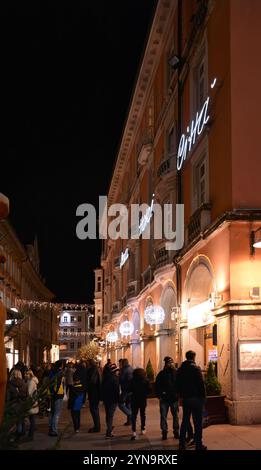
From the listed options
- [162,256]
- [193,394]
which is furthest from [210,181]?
[193,394]

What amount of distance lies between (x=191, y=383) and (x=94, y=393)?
5.22 m

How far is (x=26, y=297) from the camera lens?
71312mm

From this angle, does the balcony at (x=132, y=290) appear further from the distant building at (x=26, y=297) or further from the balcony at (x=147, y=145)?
the balcony at (x=147, y=145)

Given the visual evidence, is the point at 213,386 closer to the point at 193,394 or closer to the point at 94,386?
the point at 94,386

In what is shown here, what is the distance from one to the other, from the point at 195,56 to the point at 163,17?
6.89 meters

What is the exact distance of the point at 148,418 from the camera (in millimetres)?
18844

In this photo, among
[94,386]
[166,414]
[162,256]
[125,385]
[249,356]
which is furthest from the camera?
[162,256]

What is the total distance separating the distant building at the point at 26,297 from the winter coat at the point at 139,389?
2256 cm

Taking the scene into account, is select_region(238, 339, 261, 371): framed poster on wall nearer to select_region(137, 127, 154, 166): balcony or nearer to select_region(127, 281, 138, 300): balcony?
select_region(137, 127, 154, 166): balcony

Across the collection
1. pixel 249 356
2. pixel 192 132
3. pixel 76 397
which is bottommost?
pixel 76 397

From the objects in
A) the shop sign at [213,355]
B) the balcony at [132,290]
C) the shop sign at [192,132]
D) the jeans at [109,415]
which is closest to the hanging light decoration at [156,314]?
the shop sign at [213,355]

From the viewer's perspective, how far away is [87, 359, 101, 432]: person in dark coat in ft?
53.6

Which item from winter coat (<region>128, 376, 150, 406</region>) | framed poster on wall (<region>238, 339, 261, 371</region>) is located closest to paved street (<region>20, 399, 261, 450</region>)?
winter coat (<region>128, 376, 150, 406</region>)
